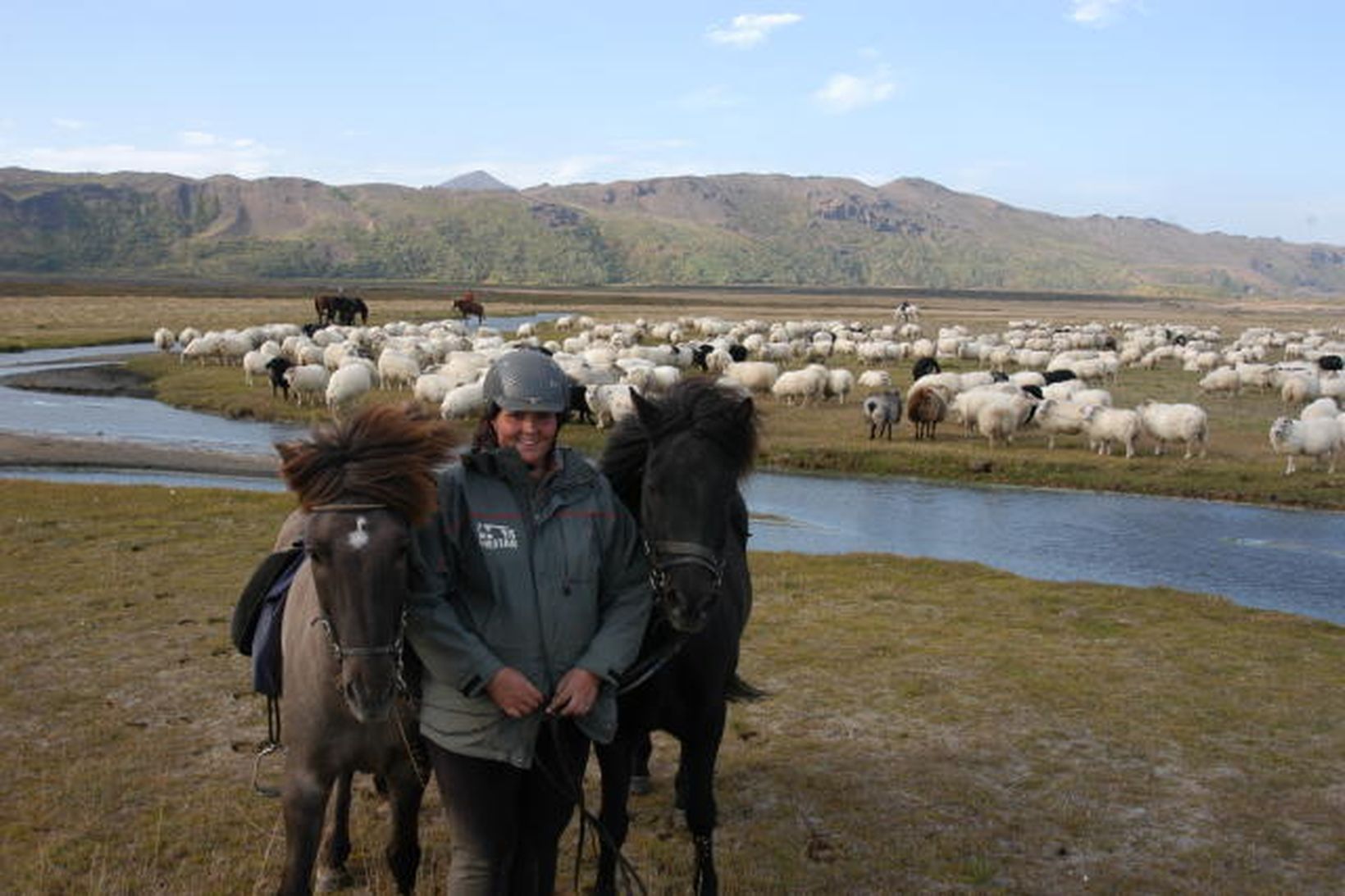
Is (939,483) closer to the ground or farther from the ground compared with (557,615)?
closer to the ground

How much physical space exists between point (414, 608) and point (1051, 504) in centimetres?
2334

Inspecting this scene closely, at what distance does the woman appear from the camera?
3.89 meters

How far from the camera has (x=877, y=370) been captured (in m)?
47.6

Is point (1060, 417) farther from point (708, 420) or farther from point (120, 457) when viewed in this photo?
point (708, 420)

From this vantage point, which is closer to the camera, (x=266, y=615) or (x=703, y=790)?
(x=266, y=615)

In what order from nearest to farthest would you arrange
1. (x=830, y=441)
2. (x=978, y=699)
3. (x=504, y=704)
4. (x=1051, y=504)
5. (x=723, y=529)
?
(x=504, y=704)
(x=723, y=529)
(x=978, y=699)
(x=1051, y=504)
(x=830, y=441)

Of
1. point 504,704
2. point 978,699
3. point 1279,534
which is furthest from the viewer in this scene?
point 1279,534

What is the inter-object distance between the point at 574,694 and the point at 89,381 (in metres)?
45.8

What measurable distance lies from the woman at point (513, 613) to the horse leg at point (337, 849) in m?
2.43

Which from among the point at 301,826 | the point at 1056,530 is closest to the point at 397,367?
the point at 1056,530

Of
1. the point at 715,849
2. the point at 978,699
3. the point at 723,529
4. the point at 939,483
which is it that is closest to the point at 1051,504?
the point at 939,483

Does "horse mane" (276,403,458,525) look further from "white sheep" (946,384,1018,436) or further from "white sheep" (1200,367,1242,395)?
"white sheep" (1200,367,1242,395)

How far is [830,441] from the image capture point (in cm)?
3098

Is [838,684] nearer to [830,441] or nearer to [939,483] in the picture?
[939,483]
